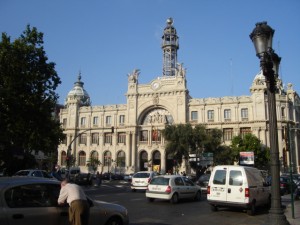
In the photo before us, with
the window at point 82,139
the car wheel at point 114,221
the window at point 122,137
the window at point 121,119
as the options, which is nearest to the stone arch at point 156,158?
the window at point 122,137

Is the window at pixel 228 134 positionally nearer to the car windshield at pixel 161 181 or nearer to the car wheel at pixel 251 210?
the car windshield at pixel 161 181

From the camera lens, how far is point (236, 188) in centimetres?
1391

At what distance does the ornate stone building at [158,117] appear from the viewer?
203ft

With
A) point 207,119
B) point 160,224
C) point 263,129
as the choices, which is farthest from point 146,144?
point 160,224

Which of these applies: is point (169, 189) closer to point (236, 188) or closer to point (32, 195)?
point (236, 188)

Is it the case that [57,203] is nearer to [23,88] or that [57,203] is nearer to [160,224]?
[160,224]

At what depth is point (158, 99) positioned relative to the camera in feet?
225

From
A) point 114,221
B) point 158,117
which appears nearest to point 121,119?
point 158,117

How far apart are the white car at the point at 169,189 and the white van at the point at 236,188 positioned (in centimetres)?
313

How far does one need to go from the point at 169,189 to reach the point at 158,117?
50504 millimetres

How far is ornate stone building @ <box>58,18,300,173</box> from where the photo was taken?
62016 millimetres

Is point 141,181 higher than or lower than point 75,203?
lower

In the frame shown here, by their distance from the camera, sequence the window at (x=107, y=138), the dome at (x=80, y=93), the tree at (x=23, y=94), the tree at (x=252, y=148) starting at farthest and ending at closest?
the dome at (x=80, y=93), the window at (x=107, y=138), the tree at (x=252, y=148), the tree at (x=23, y=94)

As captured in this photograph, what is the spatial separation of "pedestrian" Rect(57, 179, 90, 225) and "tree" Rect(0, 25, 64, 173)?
64.8ft
